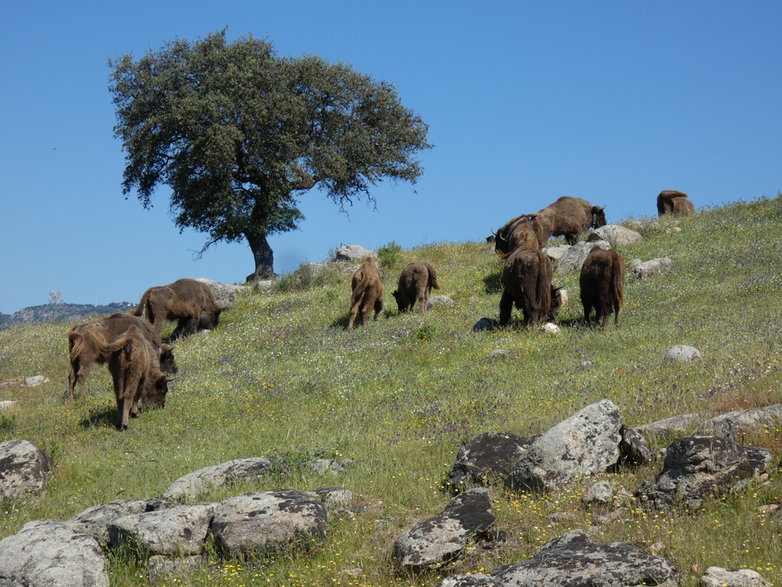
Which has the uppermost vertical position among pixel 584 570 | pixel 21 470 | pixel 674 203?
pixel 674 203

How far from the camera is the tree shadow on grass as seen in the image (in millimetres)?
15995

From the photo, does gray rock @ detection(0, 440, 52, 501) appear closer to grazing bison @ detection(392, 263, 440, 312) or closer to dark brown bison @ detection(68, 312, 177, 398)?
dark brown bison @ detection(68, 312, 177, 398)

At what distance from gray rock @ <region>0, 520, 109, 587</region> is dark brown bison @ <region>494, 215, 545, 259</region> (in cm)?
1883

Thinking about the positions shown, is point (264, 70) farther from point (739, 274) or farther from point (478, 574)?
point (478, 574)

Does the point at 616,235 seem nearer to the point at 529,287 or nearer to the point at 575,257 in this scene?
the point at 575,257

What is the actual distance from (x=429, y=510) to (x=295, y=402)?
22.4 ft

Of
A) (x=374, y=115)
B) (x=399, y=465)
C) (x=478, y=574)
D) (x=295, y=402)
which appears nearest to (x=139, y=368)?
(x=295, y=402)

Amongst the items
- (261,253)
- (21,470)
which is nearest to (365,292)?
(21,470)

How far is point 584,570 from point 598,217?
28904 mm

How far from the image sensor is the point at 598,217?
34.1 metres

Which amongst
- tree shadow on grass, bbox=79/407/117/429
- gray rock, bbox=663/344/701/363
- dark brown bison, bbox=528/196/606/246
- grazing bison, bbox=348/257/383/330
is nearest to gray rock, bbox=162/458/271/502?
tree shadow on grass, bbox=79/407/117/429

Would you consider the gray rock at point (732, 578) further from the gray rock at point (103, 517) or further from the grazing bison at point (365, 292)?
the grazing bison at point (365, 292)

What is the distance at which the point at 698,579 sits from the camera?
6.61 metres

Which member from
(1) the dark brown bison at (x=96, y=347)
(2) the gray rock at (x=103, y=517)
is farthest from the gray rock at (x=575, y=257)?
(2) the gray rock at (x=103, y=517)
